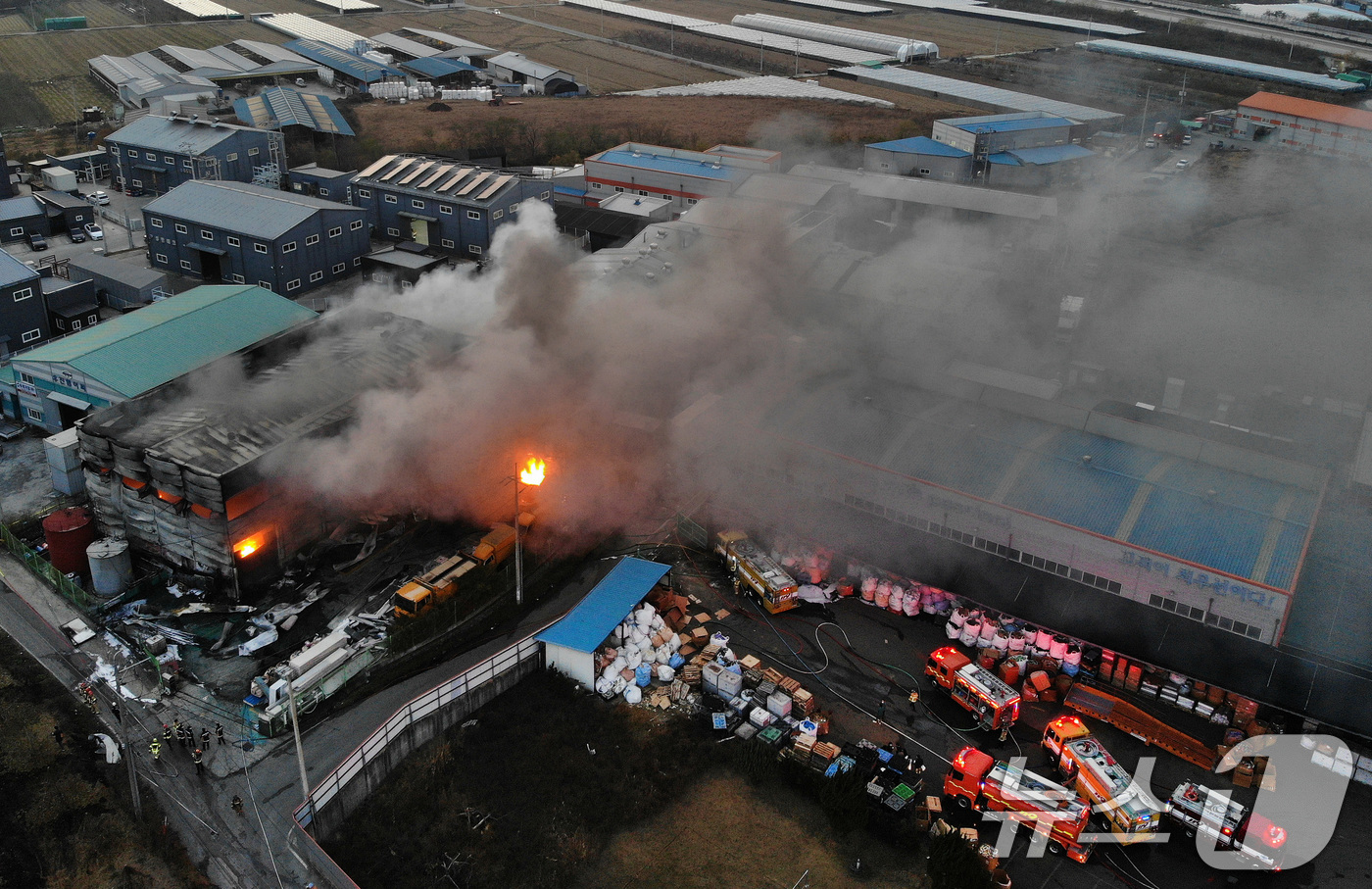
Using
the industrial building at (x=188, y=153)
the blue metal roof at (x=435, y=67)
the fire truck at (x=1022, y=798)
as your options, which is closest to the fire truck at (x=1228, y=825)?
the fire truck at (x=1022, y=798)

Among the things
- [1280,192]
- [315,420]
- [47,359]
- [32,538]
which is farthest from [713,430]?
[1280,192]

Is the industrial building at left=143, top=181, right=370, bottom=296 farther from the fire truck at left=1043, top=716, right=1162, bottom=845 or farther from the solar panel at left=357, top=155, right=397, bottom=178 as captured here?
the fire truck at left=1043, top=716, right=1162, bottom=845

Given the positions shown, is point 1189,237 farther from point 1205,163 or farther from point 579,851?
point 579,851

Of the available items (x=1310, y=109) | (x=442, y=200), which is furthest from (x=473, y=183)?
(x=1310, y=109)

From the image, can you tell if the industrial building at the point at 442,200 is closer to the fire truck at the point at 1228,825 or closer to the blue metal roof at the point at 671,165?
the blue metal roof at the point at 671,165

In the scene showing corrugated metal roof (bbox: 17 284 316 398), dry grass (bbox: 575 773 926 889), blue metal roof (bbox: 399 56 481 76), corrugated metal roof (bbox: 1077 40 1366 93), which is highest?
corrugated metal roof (bbox: 1077 40 1366 93)

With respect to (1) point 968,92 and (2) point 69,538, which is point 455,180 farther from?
(1) point 968,92

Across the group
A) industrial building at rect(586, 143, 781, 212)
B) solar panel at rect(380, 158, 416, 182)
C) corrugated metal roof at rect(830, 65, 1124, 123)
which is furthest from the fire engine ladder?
corrugated metal roof at rect(830, 65, 1124, 123)
